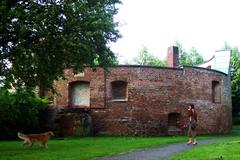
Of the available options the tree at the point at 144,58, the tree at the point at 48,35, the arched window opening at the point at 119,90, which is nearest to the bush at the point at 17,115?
the arched window opening at the point at 119,90

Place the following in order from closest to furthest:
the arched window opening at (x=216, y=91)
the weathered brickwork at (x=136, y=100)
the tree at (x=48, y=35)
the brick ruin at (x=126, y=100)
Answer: the tree at (x=48, y=35)
the brick ruin at (x=126, y=100)
the weathered brickwork at (x=136, y=100)
the arched window opening at (x=216, y=91)

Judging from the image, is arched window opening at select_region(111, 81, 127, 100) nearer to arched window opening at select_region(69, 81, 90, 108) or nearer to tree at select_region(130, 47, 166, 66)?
arched window opening at select_region(69, 81, 90, 108)

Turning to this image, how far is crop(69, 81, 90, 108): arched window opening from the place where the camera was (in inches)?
1328

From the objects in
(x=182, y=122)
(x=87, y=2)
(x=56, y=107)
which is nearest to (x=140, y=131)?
(x=182, y=122)

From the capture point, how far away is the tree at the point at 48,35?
18438 mm

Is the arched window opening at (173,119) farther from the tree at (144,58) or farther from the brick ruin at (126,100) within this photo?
the tree at (144,58)

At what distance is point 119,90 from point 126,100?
0.97 meters

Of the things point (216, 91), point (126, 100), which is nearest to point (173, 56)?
point (216, 91)

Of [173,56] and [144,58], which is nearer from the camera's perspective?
[173,56]

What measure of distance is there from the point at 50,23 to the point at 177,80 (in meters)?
16.5

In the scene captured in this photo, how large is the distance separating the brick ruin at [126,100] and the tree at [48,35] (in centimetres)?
1130

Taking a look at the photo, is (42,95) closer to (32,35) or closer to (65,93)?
(65,93)

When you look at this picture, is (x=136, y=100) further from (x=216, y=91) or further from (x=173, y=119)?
(x=216, y=91)

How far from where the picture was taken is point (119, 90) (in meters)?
33.4
